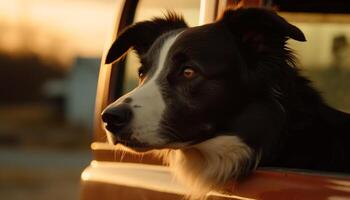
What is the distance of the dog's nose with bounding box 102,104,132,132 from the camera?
3936mm

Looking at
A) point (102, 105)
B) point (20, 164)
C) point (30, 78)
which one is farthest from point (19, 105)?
point (102, 105)

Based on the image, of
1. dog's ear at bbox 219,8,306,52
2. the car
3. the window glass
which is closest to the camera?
the car

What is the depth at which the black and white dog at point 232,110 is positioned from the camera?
13.0 ft

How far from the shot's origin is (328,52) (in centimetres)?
462

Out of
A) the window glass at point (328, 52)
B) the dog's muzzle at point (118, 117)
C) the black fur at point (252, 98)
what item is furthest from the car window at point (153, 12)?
the dog's muzzle at point (118, 117)

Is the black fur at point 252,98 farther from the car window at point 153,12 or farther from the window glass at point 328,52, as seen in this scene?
the car window at point 153,12

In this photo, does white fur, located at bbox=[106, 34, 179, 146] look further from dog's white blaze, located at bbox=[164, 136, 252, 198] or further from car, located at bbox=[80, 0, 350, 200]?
car, located at bbox=[80, 0, 350, 200]

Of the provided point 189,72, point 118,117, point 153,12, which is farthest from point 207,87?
point 153,12

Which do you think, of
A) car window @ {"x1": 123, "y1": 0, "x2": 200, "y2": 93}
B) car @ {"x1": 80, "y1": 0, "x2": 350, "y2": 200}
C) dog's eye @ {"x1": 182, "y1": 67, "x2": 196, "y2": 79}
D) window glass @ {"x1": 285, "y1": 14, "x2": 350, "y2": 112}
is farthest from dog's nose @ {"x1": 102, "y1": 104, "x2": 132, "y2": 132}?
window glass @ {"x1": 285, "y1": 14, "x2": 350, "y2": 112}

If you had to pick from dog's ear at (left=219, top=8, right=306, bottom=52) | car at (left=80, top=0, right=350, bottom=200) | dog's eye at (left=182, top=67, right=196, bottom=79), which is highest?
dog's ear at (left=219, top=8, right=306, bottom=52)

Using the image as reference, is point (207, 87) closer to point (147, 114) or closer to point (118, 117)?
point (147, 114)

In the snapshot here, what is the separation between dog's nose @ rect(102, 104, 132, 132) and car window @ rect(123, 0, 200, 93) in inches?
35.2

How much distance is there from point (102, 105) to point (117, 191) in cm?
52

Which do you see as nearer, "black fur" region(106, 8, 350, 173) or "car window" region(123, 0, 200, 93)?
"black fur" region(106, 8, 350, 173)
